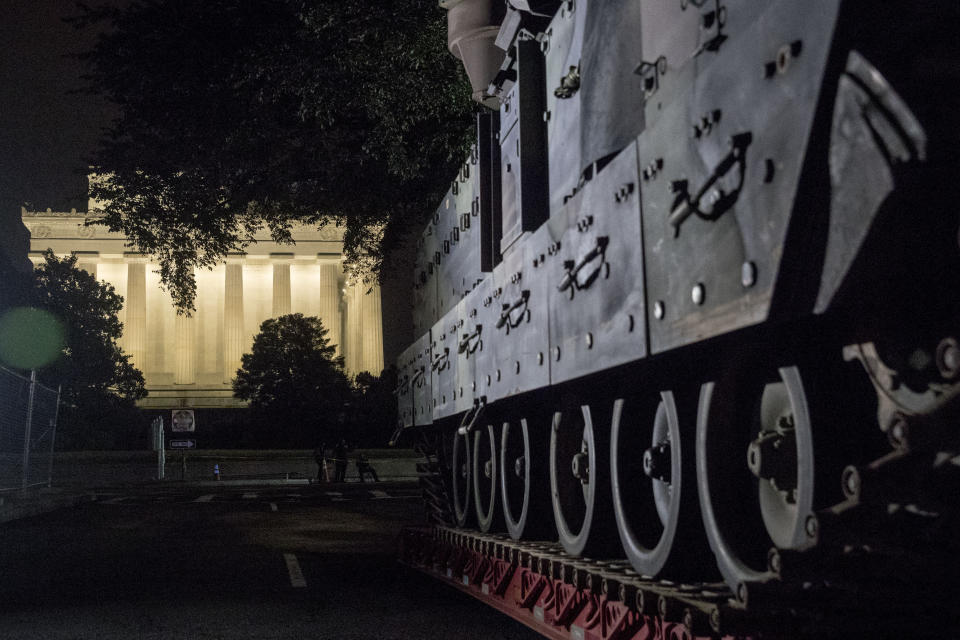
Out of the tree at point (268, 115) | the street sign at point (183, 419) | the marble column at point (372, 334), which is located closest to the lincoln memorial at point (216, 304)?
the marble column at point (372, 334)

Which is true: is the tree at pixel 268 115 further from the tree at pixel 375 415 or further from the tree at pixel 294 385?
the tree at pixel 294 385

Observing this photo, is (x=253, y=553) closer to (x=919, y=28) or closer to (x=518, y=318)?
(x=518, y=318)

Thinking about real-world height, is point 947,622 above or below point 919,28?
below

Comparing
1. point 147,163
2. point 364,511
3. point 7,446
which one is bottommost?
A: point 364,511

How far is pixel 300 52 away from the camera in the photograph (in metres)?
15.4

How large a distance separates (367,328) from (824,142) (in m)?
86.0

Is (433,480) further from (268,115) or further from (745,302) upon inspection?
(268,115)

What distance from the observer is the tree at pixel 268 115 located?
14602mm

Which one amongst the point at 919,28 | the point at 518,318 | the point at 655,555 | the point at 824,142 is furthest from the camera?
the point at 518,318

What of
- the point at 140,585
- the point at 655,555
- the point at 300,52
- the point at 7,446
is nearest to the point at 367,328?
the point at 7,446

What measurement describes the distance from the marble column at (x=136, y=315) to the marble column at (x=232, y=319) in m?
6.46

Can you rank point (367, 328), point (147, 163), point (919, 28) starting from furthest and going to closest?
point (367, 328) < point (147, 163) < point (919, 28)

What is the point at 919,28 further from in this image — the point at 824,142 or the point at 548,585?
the point at 548,585

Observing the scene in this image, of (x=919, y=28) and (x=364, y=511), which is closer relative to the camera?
(x=919, y=28)
